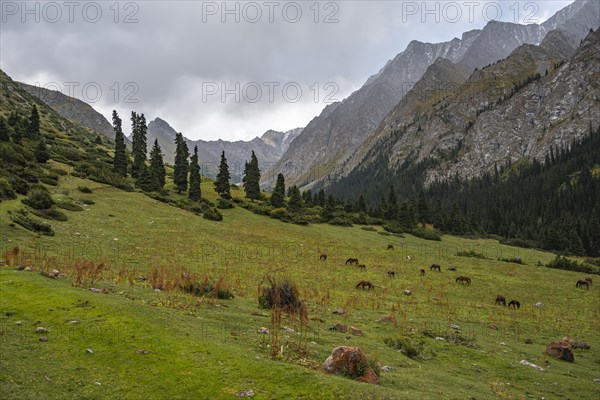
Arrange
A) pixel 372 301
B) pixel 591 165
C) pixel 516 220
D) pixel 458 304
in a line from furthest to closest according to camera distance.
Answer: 1. pixel 591 165
2. pixel 516 220
3. pixel 458 304
4. pixel 372 301

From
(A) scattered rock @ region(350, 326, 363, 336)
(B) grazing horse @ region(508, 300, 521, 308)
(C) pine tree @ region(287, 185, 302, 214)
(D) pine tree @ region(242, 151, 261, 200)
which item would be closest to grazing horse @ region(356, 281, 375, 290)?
A: (B) grazing horse @ region(508, 300, 521, 308)

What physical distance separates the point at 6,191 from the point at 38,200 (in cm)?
296

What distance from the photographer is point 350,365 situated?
1034 centimetres

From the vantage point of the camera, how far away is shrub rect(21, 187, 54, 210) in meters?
38.3

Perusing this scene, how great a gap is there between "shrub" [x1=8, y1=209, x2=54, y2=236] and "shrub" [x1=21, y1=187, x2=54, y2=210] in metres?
4.75

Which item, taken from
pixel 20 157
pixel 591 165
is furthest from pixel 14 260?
pixel 591 165

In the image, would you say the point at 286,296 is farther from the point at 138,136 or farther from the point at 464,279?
the point at 138,136

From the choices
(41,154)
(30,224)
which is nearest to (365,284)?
(30,224)

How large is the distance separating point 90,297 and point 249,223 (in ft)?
167

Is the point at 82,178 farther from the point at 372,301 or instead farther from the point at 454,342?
the point at 454,342

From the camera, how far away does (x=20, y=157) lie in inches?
2082

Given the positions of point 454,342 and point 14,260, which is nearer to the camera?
point 454,342

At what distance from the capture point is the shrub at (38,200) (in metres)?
38.3

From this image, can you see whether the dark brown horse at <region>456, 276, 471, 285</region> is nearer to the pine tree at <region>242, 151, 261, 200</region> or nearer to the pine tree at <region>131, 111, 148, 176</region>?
the pine tree at <region>242, 151, 261, 200</region>
